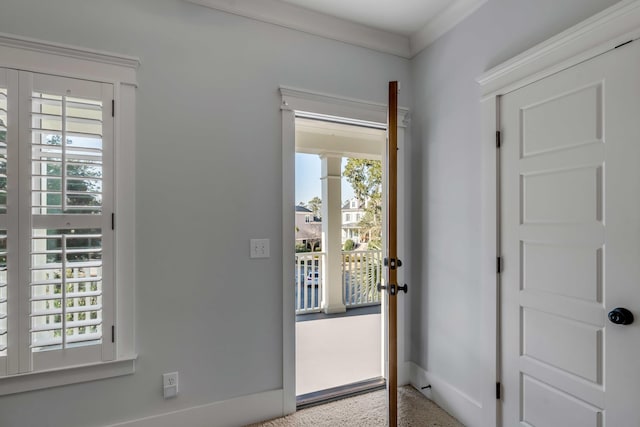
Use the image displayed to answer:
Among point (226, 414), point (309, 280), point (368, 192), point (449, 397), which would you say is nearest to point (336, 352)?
point (449, 397)

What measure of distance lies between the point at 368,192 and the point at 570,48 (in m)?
4.14

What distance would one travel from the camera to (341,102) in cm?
222

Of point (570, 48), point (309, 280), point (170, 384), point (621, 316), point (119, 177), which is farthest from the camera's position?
point (309, 280)

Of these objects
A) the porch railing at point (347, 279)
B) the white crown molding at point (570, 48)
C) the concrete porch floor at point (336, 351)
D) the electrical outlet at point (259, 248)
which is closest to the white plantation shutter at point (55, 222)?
the electrical outlet at point (259, 248)

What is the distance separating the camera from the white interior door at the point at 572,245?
1.23 meters

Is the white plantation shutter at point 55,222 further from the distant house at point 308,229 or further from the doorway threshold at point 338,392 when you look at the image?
the distant house at point 308,229

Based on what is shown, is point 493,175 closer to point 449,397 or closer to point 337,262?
point 449,397

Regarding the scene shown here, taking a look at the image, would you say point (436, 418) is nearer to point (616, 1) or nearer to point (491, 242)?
point (491, 242)

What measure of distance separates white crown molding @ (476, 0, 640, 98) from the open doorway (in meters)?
0.90

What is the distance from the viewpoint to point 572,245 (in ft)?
4.65

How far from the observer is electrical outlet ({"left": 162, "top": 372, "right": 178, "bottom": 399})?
5.85 feet

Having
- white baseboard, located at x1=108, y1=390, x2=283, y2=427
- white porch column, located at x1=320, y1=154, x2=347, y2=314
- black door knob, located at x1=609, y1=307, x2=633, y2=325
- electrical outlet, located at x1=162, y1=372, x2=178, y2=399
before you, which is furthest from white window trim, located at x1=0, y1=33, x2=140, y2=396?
white porch column, located at x1=320, y1=154, x2=347, y2=314

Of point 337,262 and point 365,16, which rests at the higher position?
point 365,16

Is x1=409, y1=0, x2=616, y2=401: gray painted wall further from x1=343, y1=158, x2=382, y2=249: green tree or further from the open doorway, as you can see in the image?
x1=343, y1=158, x2=382, y2=249: green tree
